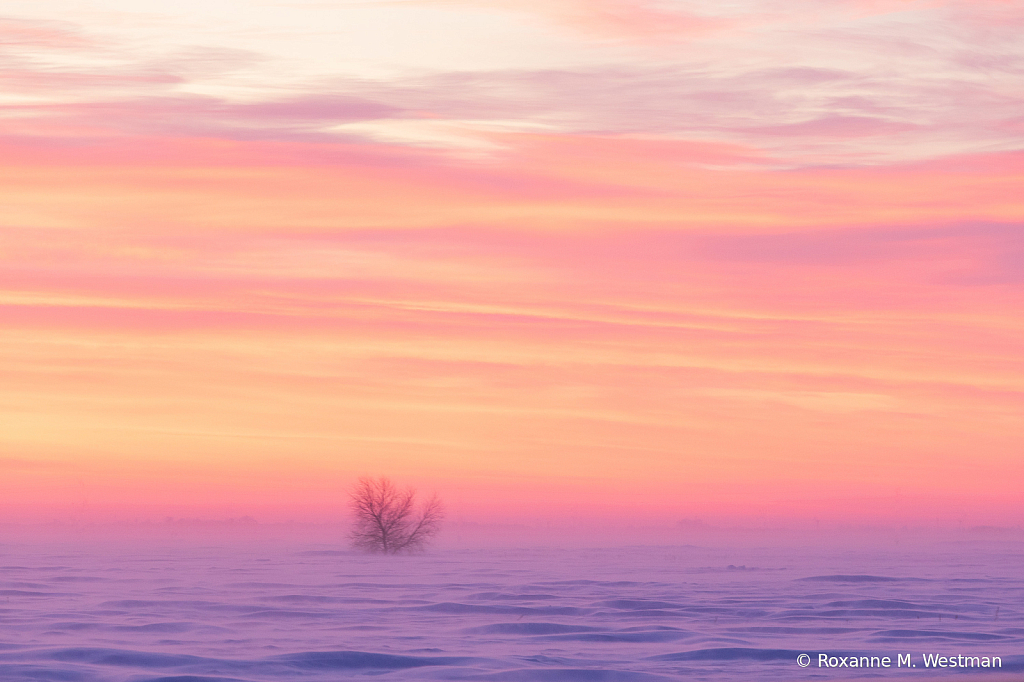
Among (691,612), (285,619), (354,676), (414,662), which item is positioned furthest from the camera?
(691,612)

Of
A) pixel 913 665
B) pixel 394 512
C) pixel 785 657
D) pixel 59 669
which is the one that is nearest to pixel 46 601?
pixel 59 669

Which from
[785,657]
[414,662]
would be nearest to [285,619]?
[414,662]

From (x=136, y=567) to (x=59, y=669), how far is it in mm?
36082

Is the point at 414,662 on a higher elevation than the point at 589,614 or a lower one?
lower

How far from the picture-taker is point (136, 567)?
55.1 m

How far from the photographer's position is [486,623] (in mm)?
30047

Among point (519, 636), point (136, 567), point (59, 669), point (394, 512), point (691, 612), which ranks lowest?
point (59, 669)

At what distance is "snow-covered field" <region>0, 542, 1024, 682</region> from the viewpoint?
70.3ft

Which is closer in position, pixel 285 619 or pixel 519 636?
pixel 519 636

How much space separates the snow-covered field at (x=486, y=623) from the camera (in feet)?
70.3

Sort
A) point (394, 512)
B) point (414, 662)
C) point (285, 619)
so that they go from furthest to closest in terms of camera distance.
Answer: point (394, 512), point (285, 619), point (414, 662)

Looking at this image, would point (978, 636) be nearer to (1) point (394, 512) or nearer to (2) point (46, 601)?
(2) point (46, 601)

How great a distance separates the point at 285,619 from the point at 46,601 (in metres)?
9.36

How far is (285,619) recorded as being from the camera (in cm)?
3114
